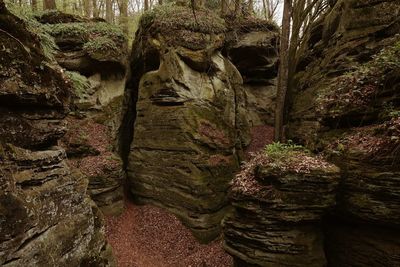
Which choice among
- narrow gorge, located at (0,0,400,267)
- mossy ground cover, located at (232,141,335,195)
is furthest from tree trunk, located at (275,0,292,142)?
mossy ground cover, located at (232,141,335,195)

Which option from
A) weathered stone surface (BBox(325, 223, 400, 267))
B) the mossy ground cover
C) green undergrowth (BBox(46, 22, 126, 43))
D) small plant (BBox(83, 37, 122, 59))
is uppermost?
green undergrowth (BBox(46, 22, 126, 43))

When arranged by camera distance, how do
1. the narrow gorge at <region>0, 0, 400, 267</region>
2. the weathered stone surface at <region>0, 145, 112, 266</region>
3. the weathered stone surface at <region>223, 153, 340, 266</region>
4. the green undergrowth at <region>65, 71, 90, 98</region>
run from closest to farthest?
the weathered stone surface at <region>0, 145, 112, 266</region> → the narrow gorge at <region>0, 0, 400, 267</region> → the green undergrowth at <region>65, 71, 90, 98</region> → the weathered stone surface at <region>223, 153, 340, 266</region>

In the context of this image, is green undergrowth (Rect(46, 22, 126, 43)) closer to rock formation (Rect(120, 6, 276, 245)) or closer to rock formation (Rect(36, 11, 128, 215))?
rock formation (Rect(36, 11, 128, 215))

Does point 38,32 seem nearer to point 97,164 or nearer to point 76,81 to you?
point 76,81

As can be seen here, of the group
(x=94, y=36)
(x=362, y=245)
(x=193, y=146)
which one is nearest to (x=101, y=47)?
(x=94, y=36)

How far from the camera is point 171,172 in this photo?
519 inches

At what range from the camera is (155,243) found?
11953 millimetres

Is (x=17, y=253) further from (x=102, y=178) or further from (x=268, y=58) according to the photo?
(x=268, y=58)

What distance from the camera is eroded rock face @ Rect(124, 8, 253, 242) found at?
A: 12.7m

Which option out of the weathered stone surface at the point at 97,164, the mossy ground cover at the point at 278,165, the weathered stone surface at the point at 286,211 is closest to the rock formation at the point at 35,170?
the weathered stone surface at the point at 286,211

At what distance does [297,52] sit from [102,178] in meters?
11.1

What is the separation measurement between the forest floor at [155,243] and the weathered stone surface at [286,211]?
9.31ft

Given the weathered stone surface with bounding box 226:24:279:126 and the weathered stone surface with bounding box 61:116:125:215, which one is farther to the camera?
the weathered stone surface with bounding box 226:24:279:126

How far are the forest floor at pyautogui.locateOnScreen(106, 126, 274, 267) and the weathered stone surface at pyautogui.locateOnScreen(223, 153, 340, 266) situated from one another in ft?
9.31
